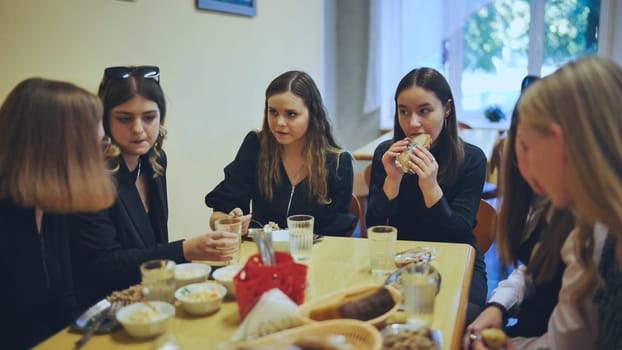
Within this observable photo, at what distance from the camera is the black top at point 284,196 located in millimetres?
2244

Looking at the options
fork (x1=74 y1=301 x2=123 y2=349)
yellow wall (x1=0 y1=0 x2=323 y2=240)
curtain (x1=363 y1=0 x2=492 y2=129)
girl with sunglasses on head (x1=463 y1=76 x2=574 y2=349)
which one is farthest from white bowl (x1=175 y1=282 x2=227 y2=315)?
curtain (x1=363 y1=0 x2=492 y2=129)

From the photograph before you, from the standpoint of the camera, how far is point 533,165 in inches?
42.8

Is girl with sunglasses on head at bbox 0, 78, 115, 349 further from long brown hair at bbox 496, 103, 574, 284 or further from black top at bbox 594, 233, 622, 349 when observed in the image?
black top at bbox 594, 233, 622, 349

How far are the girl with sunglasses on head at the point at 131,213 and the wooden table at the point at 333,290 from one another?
26 centimetres

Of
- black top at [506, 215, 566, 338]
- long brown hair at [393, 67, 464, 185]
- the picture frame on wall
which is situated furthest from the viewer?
the picture frame on wall

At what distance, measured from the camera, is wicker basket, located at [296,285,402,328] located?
3.58ft

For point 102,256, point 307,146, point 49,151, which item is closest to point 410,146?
point 307,146

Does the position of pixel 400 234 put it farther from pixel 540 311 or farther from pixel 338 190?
pixel 540 311

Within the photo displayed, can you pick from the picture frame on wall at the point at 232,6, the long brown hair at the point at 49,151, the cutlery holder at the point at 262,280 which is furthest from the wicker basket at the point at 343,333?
the picture frame on wall at the point at 232,6

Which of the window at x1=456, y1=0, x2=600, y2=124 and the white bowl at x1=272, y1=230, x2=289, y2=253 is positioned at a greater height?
the window at x1=456, y1=0, x2=600, y2=124

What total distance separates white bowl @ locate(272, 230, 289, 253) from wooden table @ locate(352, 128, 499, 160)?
213 centimetres

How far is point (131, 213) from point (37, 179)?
573 millimetres

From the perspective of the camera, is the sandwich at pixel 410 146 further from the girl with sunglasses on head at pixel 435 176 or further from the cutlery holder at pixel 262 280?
the cutlery holder at pixel 262 280

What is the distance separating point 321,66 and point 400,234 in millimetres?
2780
